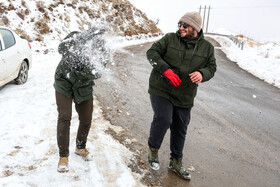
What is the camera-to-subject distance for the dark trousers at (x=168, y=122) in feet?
10.2

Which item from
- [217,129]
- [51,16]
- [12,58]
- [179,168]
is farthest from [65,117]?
[51,16]

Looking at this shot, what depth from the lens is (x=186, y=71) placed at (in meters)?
3.04

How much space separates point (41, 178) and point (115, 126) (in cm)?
200

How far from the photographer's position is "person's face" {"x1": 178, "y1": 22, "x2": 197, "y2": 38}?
2955mm

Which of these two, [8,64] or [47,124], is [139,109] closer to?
[47,124]

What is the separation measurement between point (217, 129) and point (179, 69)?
2616 mm

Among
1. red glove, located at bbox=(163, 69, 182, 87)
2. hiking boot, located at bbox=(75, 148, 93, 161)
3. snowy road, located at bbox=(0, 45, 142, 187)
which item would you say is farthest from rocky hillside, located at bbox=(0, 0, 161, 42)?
red glove, located at bbox=(163, 69, 182, 87)

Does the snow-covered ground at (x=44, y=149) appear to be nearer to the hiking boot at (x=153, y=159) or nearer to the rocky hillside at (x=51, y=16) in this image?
the hiking boot at (x=153, y=159)

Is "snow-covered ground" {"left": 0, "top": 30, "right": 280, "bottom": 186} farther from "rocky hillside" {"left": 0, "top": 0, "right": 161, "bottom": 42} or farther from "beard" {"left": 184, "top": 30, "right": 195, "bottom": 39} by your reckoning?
"rocky hillside" {"left": 0, "top": 0, "right": 161, "bottom": 42}

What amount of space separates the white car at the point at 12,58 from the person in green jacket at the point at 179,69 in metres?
4.50

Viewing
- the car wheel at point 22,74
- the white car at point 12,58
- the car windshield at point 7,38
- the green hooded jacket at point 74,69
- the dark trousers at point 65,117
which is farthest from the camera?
the car wheel at point 22,74

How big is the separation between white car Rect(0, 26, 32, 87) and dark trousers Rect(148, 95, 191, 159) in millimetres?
4479

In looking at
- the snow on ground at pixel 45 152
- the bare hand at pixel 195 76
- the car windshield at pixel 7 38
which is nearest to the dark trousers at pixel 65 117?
the snow on ground at pixel 45 152

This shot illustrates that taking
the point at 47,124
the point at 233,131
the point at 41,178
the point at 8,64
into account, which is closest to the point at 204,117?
the point at 233,131
